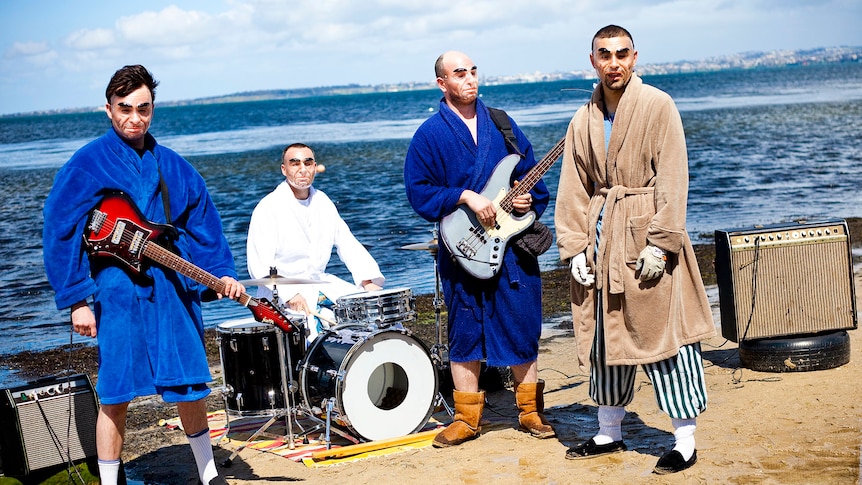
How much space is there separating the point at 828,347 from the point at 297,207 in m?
3.70

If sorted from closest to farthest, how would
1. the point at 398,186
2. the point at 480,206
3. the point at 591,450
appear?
the point at 591,450 → the point at 480,206 → the point at 398,186

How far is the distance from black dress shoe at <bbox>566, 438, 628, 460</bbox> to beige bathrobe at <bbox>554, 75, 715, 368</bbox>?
24.4 inches

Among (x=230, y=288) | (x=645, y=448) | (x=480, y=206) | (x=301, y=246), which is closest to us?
(x=230, y=288)

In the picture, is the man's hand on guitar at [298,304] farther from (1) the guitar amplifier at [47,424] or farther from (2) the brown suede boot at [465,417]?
(1) the guitar amplifier at [47,424]

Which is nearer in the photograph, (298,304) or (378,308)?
(378,308)

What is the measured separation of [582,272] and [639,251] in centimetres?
32

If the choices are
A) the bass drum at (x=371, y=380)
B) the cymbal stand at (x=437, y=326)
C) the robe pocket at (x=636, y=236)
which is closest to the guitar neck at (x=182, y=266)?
the bass drum at (x=371, y=380)

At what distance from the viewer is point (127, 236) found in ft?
15.3

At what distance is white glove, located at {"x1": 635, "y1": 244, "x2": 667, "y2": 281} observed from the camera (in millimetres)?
4695

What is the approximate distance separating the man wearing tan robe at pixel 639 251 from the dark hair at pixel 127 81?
2134mm

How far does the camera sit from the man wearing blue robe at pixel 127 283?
4.61m

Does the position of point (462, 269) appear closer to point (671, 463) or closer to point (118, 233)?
point (671, 463)

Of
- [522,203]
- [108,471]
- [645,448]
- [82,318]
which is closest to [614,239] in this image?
[522,203]

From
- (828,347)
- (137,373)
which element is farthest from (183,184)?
(828,347)
